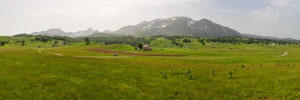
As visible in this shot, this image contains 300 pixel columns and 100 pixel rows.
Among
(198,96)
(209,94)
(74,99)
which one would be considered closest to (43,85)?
(74,99)

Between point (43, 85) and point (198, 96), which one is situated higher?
point (43, 85)

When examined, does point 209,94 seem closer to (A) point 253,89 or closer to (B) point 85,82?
(A) point 253,89

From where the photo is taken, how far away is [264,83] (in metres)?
16.7

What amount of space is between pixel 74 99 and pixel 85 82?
14.0 feet

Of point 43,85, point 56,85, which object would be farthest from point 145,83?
point 43,85

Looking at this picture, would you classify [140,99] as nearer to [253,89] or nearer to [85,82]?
[85,82]

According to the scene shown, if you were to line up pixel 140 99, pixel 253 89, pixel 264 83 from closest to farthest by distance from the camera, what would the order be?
pixel 140 99
pixel 253 89
pixel 264 83

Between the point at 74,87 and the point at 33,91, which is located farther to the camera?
the point at 74,87

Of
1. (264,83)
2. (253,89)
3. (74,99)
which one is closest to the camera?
(74,99)

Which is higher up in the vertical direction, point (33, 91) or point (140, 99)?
point (33, 91)

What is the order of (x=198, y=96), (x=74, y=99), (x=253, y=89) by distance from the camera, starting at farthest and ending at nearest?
(x=253, y=89)
(x=198, y=96)
(x=74, y=99)

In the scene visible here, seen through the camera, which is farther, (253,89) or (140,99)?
(253,89)

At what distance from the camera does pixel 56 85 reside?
46.0 ft

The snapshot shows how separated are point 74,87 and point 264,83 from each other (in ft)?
75.2
